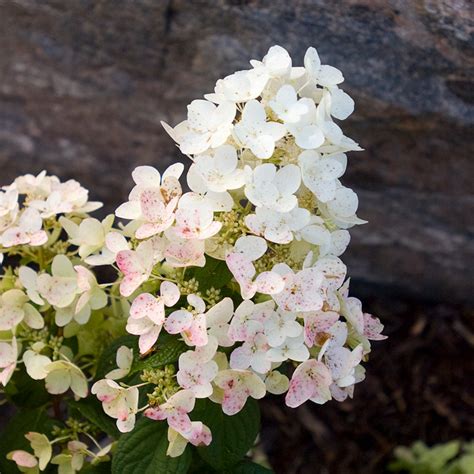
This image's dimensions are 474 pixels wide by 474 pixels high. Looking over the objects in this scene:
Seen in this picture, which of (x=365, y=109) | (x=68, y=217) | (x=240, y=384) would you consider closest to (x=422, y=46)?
(x=365, y=109)

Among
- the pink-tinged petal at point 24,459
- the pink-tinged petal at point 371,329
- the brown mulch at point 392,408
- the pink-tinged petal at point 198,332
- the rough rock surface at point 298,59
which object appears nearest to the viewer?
the pink-tinged petal at point 198,332

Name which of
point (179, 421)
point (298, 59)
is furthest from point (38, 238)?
point (298, 59)

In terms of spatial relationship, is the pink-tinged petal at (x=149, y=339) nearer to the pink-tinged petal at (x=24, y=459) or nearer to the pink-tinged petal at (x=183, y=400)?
the pink-tinged petal at (x=183, y=400)

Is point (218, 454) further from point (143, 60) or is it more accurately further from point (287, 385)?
point (143, 60)

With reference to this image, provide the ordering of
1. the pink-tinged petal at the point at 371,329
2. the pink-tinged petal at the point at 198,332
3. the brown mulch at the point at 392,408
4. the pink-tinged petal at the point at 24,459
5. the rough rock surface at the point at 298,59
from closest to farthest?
the pink-tinged petal at the point at 198,332 → the pink-tinged petal at the point at 371,329 → the pink-tinged petal at the point at 24,459 → the rough rock surface at the point at 298,59 → the brown mulch at the point at 392,408

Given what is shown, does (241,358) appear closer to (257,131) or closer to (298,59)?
(257,131)

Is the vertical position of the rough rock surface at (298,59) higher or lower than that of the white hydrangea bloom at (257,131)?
lower

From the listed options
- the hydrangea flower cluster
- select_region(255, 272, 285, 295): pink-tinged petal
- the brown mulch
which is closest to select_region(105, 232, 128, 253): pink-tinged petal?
the hydrangea flower cluster

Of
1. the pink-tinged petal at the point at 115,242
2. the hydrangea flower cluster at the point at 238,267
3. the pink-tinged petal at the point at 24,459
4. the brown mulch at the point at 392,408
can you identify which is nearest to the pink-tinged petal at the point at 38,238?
the hydrangea flower cluster at the point at 238,267
